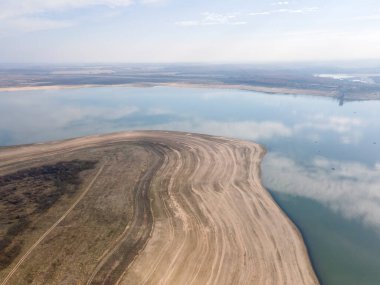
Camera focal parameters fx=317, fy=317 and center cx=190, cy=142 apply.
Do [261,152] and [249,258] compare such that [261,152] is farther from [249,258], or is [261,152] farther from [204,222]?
[249,258]

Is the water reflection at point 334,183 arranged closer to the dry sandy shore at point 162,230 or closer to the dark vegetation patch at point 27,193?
the dry sandy shore at point 162,230

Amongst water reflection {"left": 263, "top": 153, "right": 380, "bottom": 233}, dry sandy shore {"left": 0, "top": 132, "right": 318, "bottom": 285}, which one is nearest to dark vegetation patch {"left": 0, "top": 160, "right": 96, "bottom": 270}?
dry sandy shore {"left": 0, "top": 132, "right": 318, "bottom": 285}

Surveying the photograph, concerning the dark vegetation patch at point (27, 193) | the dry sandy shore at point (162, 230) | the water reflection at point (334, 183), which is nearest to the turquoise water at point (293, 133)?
the water reflection at point (334, 183)

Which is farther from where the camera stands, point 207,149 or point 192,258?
point 207,149

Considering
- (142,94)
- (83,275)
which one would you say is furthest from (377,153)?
(142,94)

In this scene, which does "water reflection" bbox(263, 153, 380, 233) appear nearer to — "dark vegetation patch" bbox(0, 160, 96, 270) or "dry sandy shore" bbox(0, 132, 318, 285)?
"dry sandy shore" bbox(0, 132, 318, 285)

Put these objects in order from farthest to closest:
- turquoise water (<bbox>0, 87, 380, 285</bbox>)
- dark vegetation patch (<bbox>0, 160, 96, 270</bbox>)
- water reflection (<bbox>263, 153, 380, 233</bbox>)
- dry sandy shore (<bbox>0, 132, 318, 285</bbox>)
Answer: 1. water reflection (<bbox>263, 153, 380, 233</bbox>)
2. turquoise water (<bbox>0, 87, 380, 285</bbox>)
3. dark vegetation patch (<bbox>0, 160, 96, 270</bbox>)
4. dry sandy shore (<bbox>0, 132, 318, 285</bbox>)
